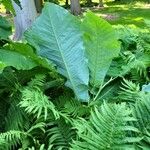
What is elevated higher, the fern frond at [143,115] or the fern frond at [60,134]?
the fern frond at [143,115]

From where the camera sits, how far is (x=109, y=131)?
2.04 metres

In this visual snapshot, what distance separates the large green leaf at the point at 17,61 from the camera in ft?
9.17

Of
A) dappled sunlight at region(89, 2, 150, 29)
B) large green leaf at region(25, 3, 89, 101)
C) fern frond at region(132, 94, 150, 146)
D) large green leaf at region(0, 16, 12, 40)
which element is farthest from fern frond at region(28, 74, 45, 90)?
dappled sunlight at region(89, 2, 150, 29)

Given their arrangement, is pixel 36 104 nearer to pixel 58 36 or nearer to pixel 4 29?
pixel 58 36

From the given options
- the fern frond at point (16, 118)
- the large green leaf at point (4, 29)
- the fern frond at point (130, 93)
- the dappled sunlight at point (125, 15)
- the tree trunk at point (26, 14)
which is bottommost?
the dappled sunlight at point (125, 15)

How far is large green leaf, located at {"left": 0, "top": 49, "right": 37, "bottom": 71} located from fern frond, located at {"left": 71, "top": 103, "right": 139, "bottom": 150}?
82cm

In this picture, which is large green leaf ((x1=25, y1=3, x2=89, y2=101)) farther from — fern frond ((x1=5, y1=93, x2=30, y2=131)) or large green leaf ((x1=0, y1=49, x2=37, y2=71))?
fern frond ((x1=5, y1=93, x2=30, y2=131))

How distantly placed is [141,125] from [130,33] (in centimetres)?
150

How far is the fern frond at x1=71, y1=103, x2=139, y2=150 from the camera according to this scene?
2027 mm

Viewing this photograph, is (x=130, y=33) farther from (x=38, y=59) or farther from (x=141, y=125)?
(x=141, y=125)

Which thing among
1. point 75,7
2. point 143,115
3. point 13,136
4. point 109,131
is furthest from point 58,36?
point 75,7

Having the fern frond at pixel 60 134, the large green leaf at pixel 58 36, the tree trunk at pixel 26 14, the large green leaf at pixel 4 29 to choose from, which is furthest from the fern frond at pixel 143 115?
the tree trunk at pixel 26 14

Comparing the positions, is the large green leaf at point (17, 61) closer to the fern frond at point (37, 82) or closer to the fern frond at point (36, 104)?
the fern frond at point (37, 82)

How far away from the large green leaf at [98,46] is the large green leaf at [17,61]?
1.18ft
